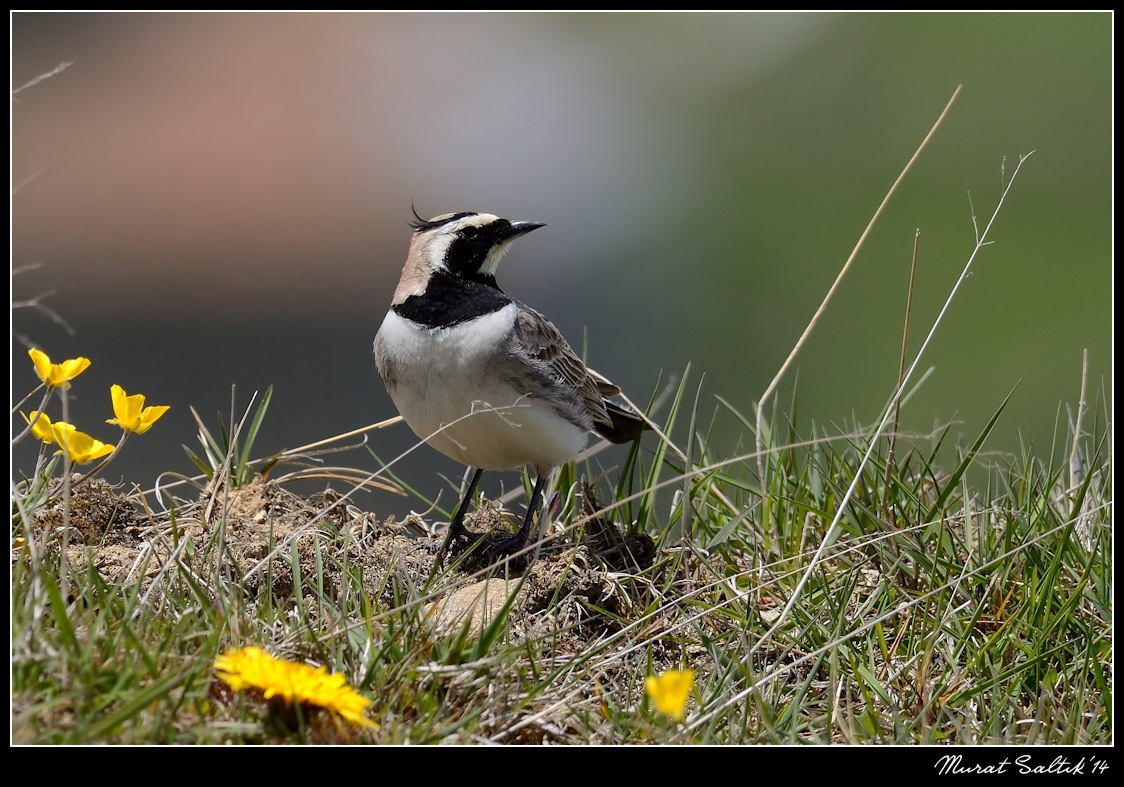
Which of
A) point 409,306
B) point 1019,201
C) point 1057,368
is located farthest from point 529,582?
point 1019,201

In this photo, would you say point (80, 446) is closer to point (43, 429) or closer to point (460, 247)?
point (43, 429)

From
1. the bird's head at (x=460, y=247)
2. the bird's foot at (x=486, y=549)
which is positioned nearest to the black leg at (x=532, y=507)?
the bird's foot at (x=486, y=549)

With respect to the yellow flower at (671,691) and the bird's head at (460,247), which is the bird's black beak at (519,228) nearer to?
the bird's head at (460,247)

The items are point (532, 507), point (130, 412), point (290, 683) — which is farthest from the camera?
point (532, 507)

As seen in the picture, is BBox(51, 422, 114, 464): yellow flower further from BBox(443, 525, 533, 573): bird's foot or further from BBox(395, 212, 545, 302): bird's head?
BBox(395, 212, 545, 302): bird's head

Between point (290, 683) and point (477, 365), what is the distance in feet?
7.32

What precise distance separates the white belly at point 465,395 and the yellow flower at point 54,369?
1.48 m

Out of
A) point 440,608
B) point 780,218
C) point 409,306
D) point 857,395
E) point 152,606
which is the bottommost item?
point 857,395

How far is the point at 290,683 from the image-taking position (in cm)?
249

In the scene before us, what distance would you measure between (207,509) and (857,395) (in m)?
8.90

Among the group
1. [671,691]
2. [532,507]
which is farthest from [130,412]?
[671,691]

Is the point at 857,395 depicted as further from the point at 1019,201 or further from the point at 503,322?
the point at 503,322

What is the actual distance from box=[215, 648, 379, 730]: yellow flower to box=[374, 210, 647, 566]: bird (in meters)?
1.82

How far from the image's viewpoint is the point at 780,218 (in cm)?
1427
